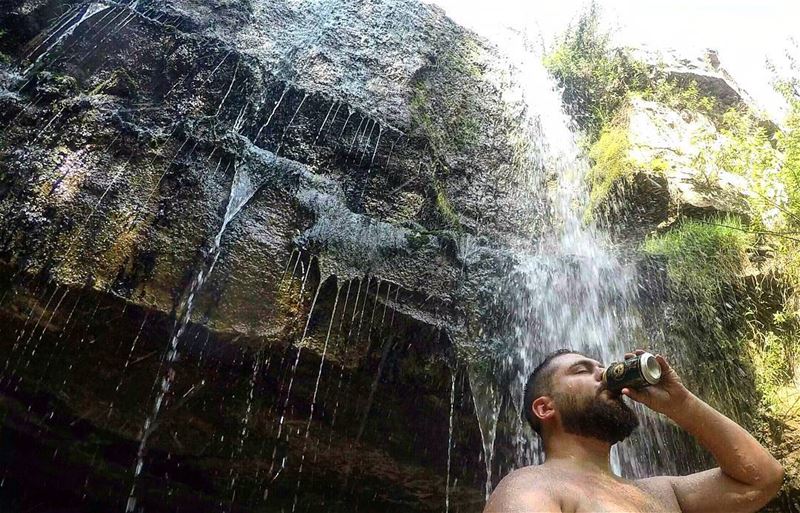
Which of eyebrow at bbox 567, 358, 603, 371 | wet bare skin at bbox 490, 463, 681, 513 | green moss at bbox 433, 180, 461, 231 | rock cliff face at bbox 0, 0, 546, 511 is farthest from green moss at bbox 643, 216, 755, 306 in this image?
wet bare skin at bbox 490, 463, 681, 513

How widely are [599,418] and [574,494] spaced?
335 millimetres

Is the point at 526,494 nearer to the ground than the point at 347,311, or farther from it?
farther from it

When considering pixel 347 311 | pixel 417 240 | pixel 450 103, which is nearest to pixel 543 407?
pixel 347 311

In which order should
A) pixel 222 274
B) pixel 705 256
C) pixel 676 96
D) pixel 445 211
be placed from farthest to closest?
pixel 676 96 < pixel 705 256 < pixel 445 211 < pixel 222 274

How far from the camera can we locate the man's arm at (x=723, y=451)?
7.18 feet

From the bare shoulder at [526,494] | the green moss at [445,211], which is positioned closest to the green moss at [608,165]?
the green moss at [445,211]

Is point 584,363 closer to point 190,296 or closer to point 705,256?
point 190,296

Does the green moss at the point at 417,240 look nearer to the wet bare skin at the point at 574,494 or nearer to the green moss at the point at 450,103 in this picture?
the green moss at the point at 450,103

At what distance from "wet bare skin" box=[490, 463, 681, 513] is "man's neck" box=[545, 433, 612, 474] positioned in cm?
4

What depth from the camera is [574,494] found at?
2.01 metres

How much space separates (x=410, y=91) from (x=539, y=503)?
4.76m

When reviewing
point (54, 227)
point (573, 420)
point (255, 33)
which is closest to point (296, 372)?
point (54, 227)

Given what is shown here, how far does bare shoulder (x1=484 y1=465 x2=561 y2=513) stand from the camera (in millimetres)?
1869

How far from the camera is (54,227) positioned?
3.57 meters
